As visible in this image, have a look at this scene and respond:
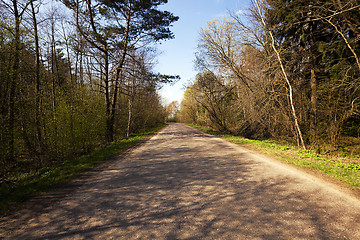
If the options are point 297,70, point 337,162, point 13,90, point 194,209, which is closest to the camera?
point 194,209

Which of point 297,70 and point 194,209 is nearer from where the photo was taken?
point 194,209

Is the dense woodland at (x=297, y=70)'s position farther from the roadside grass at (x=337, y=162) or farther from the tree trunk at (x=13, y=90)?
the tree trunk at (x=13, y=90)

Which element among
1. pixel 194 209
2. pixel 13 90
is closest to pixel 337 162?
pixel 194 209

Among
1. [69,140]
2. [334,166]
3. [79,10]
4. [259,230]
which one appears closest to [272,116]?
[334,166]

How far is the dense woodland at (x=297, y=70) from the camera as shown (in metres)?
7.57

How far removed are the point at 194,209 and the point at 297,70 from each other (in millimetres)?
11656

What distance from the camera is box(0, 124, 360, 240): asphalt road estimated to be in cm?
257

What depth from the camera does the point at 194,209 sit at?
10.3 ft

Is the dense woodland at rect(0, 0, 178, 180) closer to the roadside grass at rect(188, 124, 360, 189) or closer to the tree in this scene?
the tree

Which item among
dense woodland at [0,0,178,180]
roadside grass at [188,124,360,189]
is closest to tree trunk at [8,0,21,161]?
dense woodland at [0,0,178,180]

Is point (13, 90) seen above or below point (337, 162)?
above

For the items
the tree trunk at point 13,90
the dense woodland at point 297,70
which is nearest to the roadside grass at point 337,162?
the dense woodland at point 297,70

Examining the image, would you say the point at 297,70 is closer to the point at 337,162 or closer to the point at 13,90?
the point at 337,162

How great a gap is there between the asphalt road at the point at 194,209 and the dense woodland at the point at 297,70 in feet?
15.8
